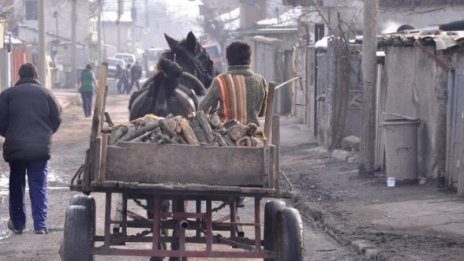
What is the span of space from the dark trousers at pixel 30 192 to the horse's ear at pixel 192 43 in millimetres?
2210

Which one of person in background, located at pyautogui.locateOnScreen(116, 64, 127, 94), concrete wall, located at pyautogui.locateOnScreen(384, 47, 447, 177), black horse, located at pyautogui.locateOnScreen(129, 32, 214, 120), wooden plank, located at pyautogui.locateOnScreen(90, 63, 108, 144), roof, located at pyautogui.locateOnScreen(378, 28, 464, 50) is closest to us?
wooden plank, located at pyautogui.locateOnScreen(90, 63, 108, 144)

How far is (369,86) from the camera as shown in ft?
59.2

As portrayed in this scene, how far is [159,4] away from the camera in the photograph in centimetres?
14050

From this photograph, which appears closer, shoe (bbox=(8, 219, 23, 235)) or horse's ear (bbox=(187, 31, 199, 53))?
shoe (bbox=(8, 219, 23, 235))

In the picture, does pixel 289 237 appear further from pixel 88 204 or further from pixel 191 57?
pixel 191 57

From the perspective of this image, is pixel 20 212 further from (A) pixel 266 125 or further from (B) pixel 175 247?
(A) pixel 266 125

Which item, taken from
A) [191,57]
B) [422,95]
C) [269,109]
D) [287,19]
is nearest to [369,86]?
[422,95]

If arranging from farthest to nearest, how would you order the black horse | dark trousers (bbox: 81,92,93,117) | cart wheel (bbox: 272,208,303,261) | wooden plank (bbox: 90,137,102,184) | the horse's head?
dark trousers (bbox: 81,92,93,117) → the horse's head → the black horse → cart wheel (bbox: 272,208,303,261) → wooden plank (bbox: 90,137,102,184)

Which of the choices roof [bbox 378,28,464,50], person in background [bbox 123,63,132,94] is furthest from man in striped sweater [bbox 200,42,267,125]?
person in background [bbox 123,63,132,94]

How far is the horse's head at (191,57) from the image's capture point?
12797 millimetres

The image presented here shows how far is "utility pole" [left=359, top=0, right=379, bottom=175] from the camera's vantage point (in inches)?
701

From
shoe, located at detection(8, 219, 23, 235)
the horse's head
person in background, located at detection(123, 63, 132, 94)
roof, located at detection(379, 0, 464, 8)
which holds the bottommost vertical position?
person in background, located at detection(123, 63, 132, 94)

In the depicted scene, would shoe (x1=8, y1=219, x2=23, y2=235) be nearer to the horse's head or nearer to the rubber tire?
the horse's head

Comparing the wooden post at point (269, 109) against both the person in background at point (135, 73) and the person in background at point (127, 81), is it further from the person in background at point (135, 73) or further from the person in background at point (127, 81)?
the person in background at point (127, 81)
